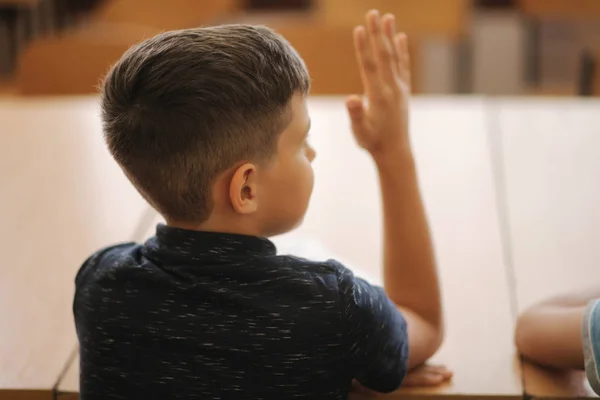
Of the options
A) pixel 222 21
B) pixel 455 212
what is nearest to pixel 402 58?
pixel 455 212

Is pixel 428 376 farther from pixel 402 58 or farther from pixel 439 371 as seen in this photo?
pixel 402 58

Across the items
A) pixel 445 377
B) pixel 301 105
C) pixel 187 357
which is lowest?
pixel 445 377

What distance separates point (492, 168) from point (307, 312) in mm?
937

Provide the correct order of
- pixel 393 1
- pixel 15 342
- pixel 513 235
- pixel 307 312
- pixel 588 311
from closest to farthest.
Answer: pixel 307 312 → pixel 588 311 → pixel 15 342 → pixel 513 235 → pixel 393 1

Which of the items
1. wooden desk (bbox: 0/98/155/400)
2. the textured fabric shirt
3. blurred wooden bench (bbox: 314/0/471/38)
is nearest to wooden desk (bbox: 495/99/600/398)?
the textured fabric shirt

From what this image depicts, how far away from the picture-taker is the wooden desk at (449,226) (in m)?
1.19

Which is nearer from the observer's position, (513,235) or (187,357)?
(187,357)

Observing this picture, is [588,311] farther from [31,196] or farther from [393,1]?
[393,1]

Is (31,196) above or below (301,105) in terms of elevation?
below

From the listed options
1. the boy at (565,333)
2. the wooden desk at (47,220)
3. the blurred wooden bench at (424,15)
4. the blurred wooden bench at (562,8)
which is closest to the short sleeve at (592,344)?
the boy at (565,333)

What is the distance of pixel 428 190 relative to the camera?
172cm

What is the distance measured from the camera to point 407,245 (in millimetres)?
1195

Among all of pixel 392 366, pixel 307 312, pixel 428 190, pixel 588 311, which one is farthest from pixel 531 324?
pixel 428 190

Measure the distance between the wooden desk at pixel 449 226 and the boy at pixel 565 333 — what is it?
4cm
